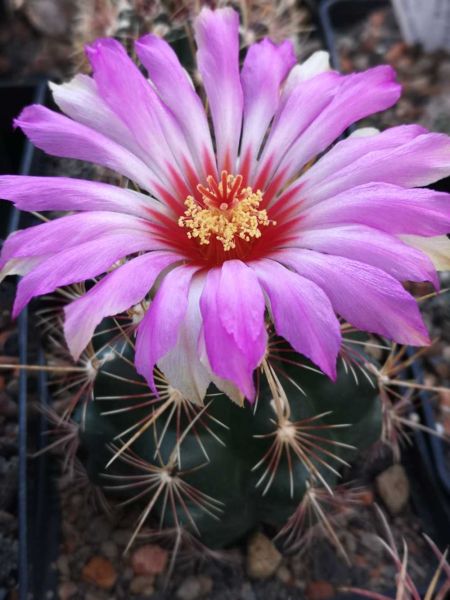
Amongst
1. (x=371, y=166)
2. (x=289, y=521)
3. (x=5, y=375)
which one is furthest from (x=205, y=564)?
(x=371, y=166)

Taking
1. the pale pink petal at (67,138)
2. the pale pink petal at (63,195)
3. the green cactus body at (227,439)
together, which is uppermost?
the pale pink petal at (67,138)

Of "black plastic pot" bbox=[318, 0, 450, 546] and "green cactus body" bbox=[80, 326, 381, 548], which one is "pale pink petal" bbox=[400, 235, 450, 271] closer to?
"green cactus body" bbox=[80, 326, 381, 548]

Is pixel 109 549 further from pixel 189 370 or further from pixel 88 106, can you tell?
pixel 88 106

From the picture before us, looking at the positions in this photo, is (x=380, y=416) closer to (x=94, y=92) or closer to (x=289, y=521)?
(x=289, y=521)

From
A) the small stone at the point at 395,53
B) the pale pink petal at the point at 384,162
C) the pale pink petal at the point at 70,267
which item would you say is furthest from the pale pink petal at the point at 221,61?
the small stone at the point at 395,53

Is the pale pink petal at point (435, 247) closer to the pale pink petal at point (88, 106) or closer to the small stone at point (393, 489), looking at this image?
the pale pink petal at point (88, 106)

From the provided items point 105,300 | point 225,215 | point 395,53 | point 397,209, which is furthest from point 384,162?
point 395,53
